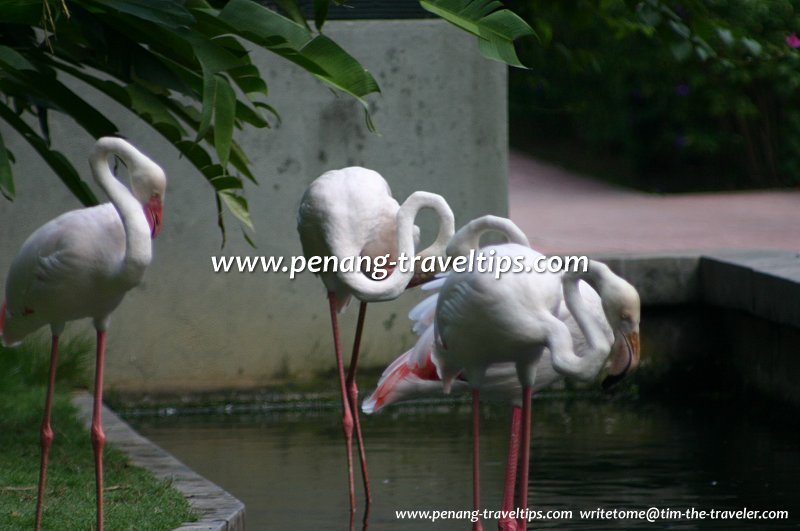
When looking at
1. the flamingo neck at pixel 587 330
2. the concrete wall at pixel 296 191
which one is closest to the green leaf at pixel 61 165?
the flamingo neck at pixel 587 330

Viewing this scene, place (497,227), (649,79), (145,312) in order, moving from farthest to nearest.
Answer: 1. (649,79)
2. (145,312)
3. (497,227)

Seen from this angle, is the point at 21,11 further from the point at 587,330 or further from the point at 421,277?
the point at 587,330

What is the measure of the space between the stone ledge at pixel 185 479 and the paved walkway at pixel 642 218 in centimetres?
387

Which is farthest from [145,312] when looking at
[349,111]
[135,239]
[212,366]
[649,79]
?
[649,79]

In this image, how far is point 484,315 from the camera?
4250mm

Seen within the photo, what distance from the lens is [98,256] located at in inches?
179

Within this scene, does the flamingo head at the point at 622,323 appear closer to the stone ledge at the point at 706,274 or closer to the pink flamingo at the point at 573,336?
the pink flamingo at the point at 573,336

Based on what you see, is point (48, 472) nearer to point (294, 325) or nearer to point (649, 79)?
point (294, 325)

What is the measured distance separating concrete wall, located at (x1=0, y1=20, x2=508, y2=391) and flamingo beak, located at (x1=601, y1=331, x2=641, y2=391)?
12.9 ft

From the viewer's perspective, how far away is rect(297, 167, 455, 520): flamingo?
16.9 feet

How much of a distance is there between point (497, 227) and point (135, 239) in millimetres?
1189

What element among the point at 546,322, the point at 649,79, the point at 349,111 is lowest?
the point at 546,322

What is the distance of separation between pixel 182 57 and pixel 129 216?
0.98m

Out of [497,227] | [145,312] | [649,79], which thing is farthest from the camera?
[649,79]
